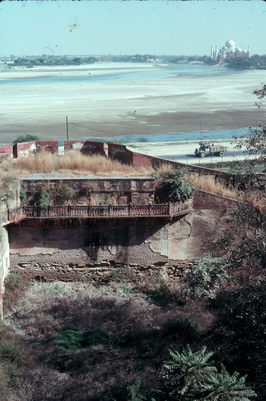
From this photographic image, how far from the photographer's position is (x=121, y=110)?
185 ft

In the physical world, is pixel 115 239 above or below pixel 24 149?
below

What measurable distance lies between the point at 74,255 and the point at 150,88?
68.1 meters

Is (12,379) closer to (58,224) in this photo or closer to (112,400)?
(112,400)

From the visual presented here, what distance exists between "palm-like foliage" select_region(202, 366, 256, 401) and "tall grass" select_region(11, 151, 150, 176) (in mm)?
10504

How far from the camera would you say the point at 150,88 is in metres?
81.8

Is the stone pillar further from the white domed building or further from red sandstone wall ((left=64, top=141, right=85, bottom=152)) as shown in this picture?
the white domed building

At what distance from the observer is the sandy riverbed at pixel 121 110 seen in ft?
152

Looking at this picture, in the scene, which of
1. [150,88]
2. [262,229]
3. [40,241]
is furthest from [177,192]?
[150,88]

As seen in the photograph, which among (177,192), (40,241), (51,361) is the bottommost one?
(51,361)

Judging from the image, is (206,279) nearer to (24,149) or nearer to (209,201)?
(209,201)

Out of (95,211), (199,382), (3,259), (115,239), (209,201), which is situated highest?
(209,201)

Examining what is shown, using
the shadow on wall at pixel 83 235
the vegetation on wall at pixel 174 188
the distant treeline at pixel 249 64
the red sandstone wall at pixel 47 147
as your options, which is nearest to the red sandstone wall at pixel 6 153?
the red sandstone wall at pixel 47 147

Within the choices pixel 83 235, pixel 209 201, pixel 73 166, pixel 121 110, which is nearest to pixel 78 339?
pixel 83 235

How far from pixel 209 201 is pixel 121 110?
41183 mm
